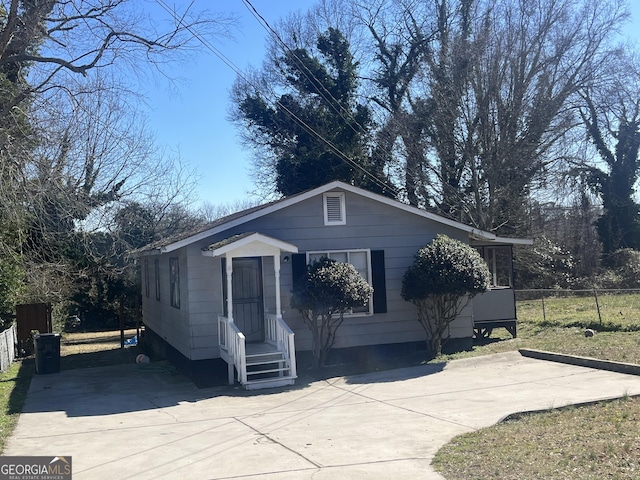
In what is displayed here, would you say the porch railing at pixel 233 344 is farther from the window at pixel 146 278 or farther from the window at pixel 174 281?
the window at pixel 146 278

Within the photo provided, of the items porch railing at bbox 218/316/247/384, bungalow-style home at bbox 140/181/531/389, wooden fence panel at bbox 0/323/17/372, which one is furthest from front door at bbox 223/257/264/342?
wooden fence panel at bbox 0/323/17/372

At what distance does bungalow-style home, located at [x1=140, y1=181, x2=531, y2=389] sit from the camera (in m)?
11.4

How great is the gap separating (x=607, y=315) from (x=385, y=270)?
7088 mm

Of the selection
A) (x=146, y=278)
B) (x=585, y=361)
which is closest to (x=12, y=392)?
(x=146, y=278)

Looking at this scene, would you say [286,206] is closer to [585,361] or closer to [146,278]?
[585,361]

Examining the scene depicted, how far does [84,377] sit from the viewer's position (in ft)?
42.3

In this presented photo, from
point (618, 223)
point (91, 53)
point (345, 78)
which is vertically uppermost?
point (345, 78)

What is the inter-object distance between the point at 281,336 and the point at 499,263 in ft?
30.1

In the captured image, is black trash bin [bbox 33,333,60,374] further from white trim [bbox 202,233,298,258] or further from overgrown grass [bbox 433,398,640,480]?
overgrown grass [bbox 433,398,640,480]

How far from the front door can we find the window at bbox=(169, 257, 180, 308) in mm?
1410

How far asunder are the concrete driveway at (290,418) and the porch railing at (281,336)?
579 millimetres

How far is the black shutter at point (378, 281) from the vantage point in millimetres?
13117

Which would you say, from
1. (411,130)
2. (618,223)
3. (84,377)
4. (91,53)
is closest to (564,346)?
(84,377)

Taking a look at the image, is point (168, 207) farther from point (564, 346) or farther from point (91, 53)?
point (564, 346)
